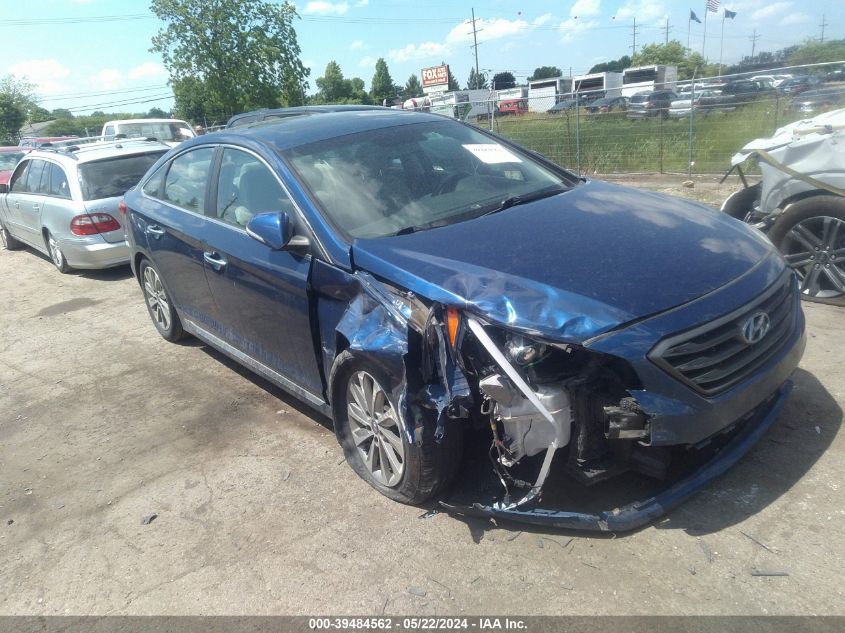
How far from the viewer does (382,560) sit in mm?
2889

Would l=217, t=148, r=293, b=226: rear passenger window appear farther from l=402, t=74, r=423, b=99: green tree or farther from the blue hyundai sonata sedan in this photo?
l=402, t=74, r=423, b=99: green tree

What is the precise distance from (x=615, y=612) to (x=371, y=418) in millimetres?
1400

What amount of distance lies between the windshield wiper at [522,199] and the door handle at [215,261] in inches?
67.9

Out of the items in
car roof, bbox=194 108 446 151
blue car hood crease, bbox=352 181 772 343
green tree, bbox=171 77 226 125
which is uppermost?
green tree, bbox=171 77 226 125

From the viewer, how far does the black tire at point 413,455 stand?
2875 mm

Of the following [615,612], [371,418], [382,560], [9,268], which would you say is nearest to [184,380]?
[371,418]

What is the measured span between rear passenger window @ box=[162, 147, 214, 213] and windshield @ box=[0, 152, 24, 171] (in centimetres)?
1410

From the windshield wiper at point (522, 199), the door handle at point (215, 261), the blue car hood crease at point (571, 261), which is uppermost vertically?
the windshield wiper at point (522, 199)

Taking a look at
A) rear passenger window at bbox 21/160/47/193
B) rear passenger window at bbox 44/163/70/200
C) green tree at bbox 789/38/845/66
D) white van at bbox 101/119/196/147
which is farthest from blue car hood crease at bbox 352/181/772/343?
green tree at bbox 789/38/845/66

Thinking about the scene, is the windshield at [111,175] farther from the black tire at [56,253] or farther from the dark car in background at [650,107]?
the dark car in background at [650,107]

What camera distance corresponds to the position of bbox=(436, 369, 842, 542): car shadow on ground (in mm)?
2869

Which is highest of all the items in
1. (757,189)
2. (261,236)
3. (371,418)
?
(261,236)

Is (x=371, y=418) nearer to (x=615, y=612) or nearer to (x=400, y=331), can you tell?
(x=400, y=331)

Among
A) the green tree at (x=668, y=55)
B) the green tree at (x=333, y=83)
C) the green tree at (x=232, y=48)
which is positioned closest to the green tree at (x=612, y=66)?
the green tree at (x=668, y=55)
